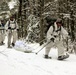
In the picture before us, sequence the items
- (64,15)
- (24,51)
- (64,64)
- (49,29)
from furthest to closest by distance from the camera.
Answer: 1. (64,15)
2. (24,51)
3. (49,29)
4. (64,64)

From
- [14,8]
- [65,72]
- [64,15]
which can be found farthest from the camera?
[14,8]

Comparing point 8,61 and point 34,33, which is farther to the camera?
point 34,33

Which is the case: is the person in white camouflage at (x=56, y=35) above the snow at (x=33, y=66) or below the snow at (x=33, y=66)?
above

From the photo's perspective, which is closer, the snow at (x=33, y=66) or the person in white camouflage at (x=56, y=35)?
the snow at (x=33, y=66)

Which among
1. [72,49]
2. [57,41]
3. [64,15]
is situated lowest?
[72,49]

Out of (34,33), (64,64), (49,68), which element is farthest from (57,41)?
(34,33)

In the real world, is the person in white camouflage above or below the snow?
above

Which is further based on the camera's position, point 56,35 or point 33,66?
point 56,35

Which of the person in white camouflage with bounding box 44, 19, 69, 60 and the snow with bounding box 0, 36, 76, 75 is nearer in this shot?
the snow with bounding box 0, 36, 76, 75

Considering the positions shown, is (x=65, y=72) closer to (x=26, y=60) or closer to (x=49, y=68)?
(x=49, y=68)

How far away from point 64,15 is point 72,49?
233 cm

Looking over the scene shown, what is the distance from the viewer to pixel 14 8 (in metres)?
26.7

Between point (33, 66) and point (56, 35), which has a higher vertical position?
point (56, 35)

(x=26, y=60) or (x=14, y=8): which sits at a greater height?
A: (x=14, y=8)
